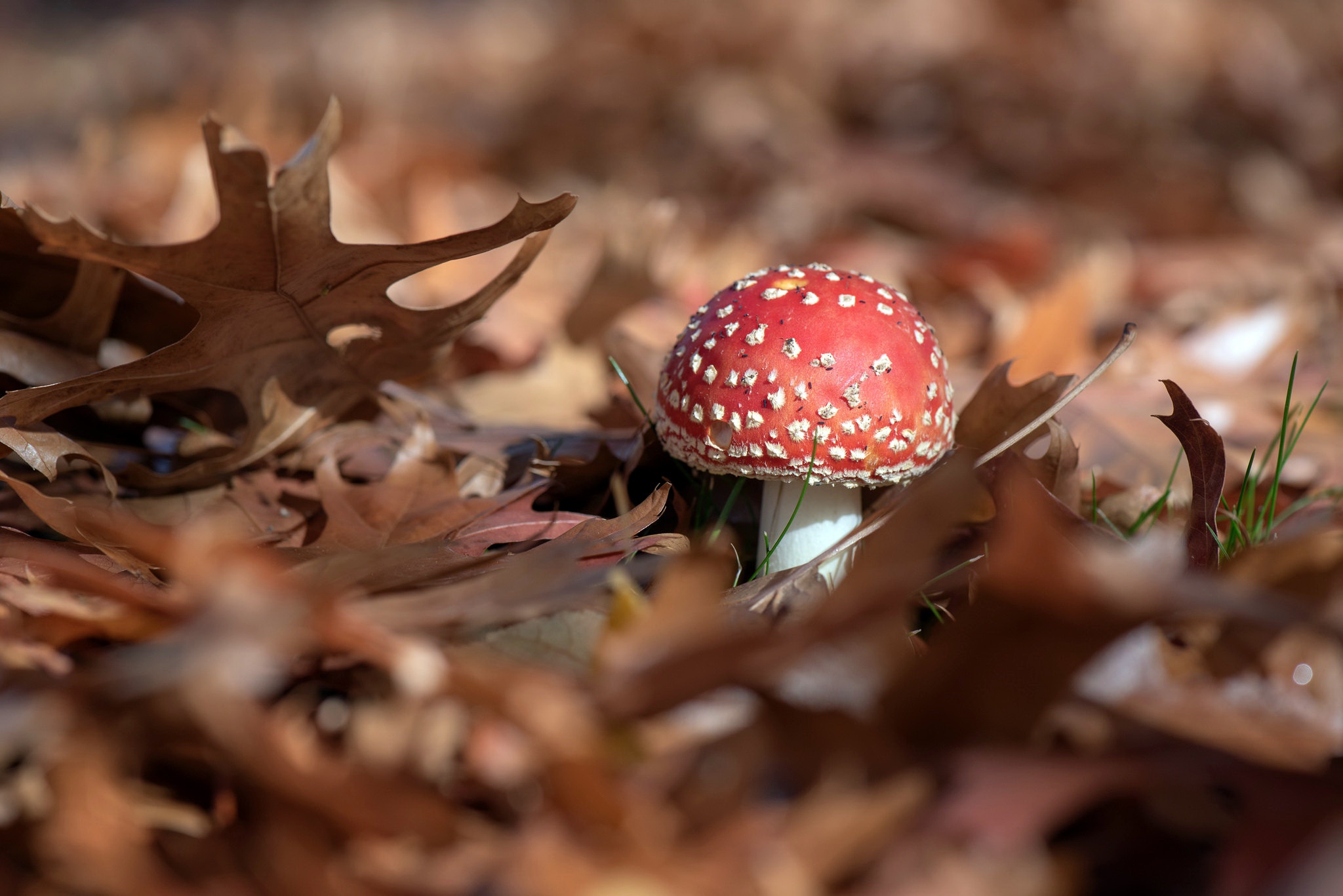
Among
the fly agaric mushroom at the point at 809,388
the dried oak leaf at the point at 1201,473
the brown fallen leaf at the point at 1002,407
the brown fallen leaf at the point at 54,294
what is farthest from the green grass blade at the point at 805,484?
the brown fallen leaf at the point at 54,294

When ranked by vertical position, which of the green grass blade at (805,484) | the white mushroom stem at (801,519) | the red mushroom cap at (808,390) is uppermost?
the red mushroom cap at (808,390)

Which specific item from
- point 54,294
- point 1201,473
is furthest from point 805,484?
point 54,294

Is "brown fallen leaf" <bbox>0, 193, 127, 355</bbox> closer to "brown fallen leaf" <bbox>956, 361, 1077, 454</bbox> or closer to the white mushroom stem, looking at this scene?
the white mushroom stem

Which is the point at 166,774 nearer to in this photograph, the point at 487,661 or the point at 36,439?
the point at 487,661

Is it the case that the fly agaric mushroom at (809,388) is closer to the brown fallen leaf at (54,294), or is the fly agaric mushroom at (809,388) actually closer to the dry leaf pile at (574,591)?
the dry leaf pile at (574,591)

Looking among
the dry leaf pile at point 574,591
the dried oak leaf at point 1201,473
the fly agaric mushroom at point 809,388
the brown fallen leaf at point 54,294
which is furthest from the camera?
the brown fallen leaf at point 54,294

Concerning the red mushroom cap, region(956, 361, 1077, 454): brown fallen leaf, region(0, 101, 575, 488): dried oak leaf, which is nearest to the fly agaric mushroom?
the red mushroom cap

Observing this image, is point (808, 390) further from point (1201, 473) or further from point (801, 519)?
point (1201, 473)

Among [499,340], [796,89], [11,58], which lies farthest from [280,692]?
[11,58]
